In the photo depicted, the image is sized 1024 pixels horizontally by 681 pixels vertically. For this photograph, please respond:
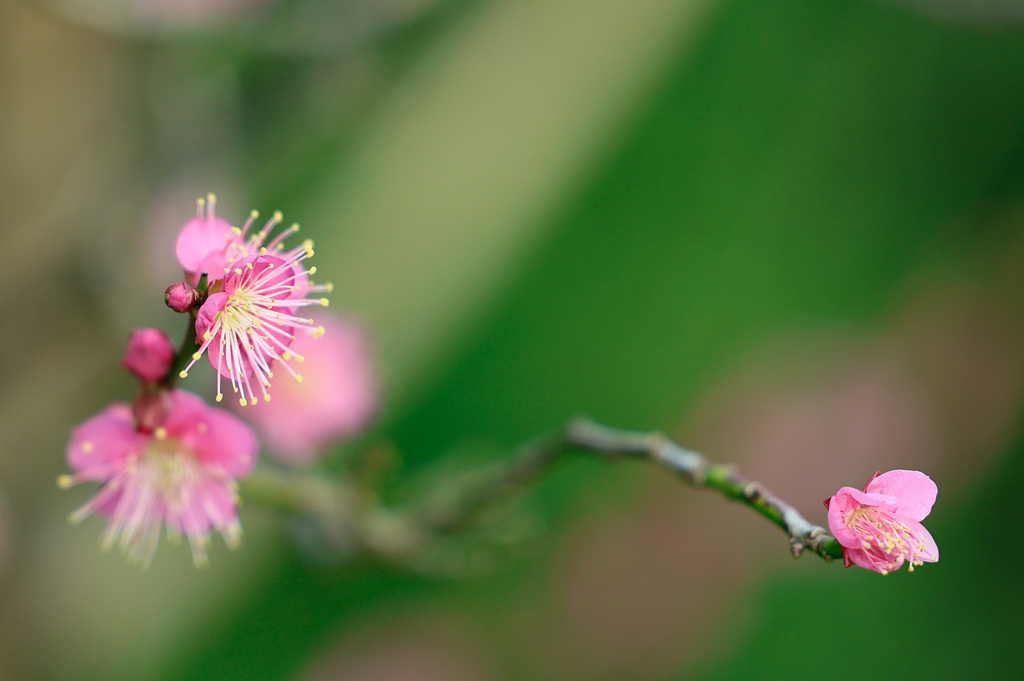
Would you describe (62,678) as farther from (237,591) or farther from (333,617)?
(333,617)

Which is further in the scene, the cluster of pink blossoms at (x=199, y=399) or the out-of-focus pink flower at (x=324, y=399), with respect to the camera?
the out-of-focus pink flower at (x=324, y=399)

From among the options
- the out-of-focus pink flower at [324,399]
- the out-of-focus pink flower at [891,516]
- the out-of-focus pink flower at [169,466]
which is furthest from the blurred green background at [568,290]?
the out-of-focus pink flower at [891,516]

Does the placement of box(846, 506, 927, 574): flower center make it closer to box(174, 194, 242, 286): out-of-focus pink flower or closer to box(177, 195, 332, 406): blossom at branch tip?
box(177, 195, 332, 406): blossom at branch tip

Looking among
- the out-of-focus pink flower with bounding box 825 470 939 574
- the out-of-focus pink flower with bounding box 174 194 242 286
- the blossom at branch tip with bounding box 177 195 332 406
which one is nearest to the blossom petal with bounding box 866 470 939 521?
the out-of-focus pink flower with bounding box 825 470 939 574

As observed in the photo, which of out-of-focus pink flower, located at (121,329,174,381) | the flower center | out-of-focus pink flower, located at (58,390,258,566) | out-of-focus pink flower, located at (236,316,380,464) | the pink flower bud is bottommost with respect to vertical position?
the flower center

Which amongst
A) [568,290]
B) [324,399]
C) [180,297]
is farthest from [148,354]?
[568,290]

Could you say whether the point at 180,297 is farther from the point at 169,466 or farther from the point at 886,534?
the point at 886,534

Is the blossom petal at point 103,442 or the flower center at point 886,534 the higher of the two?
the blossom petal at point 103,442

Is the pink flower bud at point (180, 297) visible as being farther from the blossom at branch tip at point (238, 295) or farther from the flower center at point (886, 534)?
the flower center at point (886, 534)
